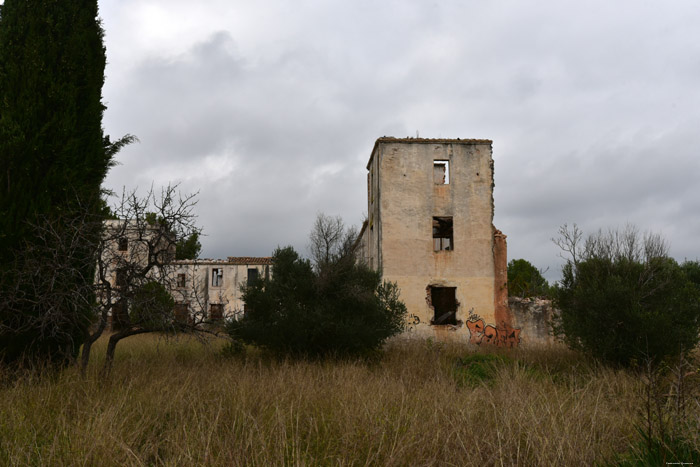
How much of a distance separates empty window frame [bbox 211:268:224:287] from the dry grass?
99.9 ft

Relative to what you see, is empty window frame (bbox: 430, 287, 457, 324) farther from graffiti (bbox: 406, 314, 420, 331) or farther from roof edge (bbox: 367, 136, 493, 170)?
roof edge (bbox: 367, 136, 493, 170)

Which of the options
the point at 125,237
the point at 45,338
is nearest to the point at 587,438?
the point at 125,237

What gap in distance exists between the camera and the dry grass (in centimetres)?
382

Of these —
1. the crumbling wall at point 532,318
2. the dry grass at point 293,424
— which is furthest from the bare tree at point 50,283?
the crumbling wall at point 532,318

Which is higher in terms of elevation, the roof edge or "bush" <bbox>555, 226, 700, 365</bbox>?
the roof edge

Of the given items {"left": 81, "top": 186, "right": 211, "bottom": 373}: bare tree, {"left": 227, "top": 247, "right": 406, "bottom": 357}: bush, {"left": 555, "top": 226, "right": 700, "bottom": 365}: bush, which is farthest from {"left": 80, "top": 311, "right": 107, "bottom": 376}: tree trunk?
Result: {"left": 555, "top": 226, "right": 700, "bottom": 365}: bush

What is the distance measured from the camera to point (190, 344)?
43.0ft

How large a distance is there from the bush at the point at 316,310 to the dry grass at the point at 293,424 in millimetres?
4504

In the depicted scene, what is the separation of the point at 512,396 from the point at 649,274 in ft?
27.6

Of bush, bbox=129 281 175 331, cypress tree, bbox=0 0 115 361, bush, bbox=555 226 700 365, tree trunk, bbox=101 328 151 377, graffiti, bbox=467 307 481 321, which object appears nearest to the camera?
bush, bbox=129 281 175 331

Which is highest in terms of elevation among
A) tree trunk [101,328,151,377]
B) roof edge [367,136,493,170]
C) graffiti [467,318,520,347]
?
roof edge [367,136,493,170]

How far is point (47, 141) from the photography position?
8.00 metres

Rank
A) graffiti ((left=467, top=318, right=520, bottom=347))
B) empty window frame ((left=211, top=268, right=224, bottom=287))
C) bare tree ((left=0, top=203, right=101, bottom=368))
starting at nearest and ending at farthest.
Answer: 1. bare tree ((left=0, top=203, right=101, bottom=368))
2. graffiti ((left=467, top=318, right=520, bottom=347))
3. empty window frame ((left=211, top=268, right=224, bottom=287))

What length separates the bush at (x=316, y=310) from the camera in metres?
11.8
